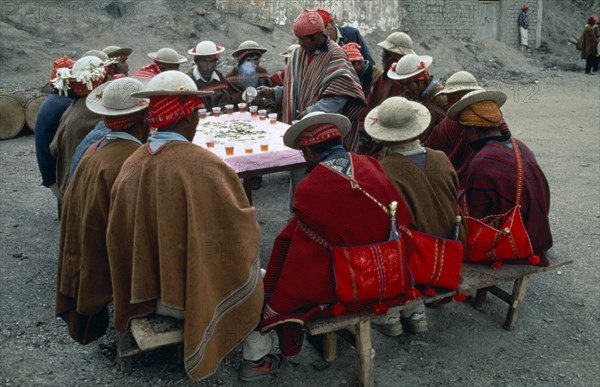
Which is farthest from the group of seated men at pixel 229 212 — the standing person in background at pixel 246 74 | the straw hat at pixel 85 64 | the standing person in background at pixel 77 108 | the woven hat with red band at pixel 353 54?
the standing person in background at pixel 246 74

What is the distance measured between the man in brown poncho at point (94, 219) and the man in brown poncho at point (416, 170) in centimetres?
154

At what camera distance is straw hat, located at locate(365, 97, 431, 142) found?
3518mm

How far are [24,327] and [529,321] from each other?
12.1 feet

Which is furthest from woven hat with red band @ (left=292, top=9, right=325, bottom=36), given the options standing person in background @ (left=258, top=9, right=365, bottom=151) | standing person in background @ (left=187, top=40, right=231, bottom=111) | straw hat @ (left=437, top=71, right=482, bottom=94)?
standing person in background @ (left=187, top=40, right=231, bottom=111)

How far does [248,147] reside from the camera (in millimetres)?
4820

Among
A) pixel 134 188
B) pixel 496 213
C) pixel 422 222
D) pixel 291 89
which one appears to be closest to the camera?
pixel 134 188

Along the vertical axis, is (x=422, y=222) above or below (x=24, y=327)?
above

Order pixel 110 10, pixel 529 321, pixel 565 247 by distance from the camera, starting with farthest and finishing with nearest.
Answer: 1. pixel 110 10
2. pixel 565 247
3. pixel 529 321

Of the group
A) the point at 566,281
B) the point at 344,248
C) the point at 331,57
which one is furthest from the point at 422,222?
the point at 331,57

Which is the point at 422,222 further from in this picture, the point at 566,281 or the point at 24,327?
the point at 24,327

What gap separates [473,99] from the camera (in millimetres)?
3922

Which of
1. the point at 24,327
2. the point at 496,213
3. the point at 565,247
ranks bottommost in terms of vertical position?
the point at 565,247

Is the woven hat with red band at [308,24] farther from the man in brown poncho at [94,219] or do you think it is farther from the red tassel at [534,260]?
the red tassel at [534,260]

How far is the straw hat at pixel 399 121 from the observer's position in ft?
11.5
